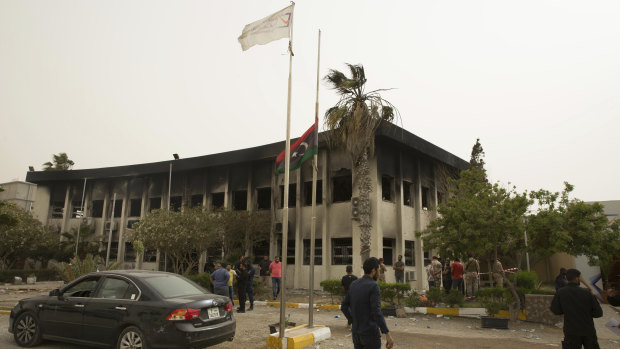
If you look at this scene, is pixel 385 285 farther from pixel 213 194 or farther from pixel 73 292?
pixel 213 194

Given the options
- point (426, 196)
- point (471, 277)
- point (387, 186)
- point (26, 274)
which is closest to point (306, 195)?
point (387, 186)

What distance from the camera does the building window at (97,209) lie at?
33.5 metres

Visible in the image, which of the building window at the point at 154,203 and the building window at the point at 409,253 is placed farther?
the building window at the point at 154,203

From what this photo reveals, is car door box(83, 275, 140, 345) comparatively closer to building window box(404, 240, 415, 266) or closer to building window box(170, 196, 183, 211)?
building window box(404, 240, 415, 266)

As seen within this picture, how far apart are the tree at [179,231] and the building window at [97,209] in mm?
12544

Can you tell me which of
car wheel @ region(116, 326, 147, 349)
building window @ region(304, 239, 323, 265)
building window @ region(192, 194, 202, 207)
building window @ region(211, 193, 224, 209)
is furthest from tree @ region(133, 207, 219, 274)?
car wheel @ region(116, 326, 147, 349)

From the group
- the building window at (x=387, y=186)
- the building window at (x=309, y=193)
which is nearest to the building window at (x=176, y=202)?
the building window at (x=309, y=193)

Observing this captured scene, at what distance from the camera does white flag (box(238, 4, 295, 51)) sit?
9.82 meters

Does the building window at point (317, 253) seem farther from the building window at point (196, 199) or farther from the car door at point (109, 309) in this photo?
the car door at point (109, 309)

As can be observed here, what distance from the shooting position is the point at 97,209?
1326 inches

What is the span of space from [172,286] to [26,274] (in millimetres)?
26588

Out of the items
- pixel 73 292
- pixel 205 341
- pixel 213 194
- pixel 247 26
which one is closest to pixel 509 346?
pixel 205 341

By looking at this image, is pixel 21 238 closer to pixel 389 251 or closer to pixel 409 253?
pixel 389 251

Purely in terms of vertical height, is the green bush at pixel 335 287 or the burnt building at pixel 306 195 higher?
the burnt building at pixel 306 195
